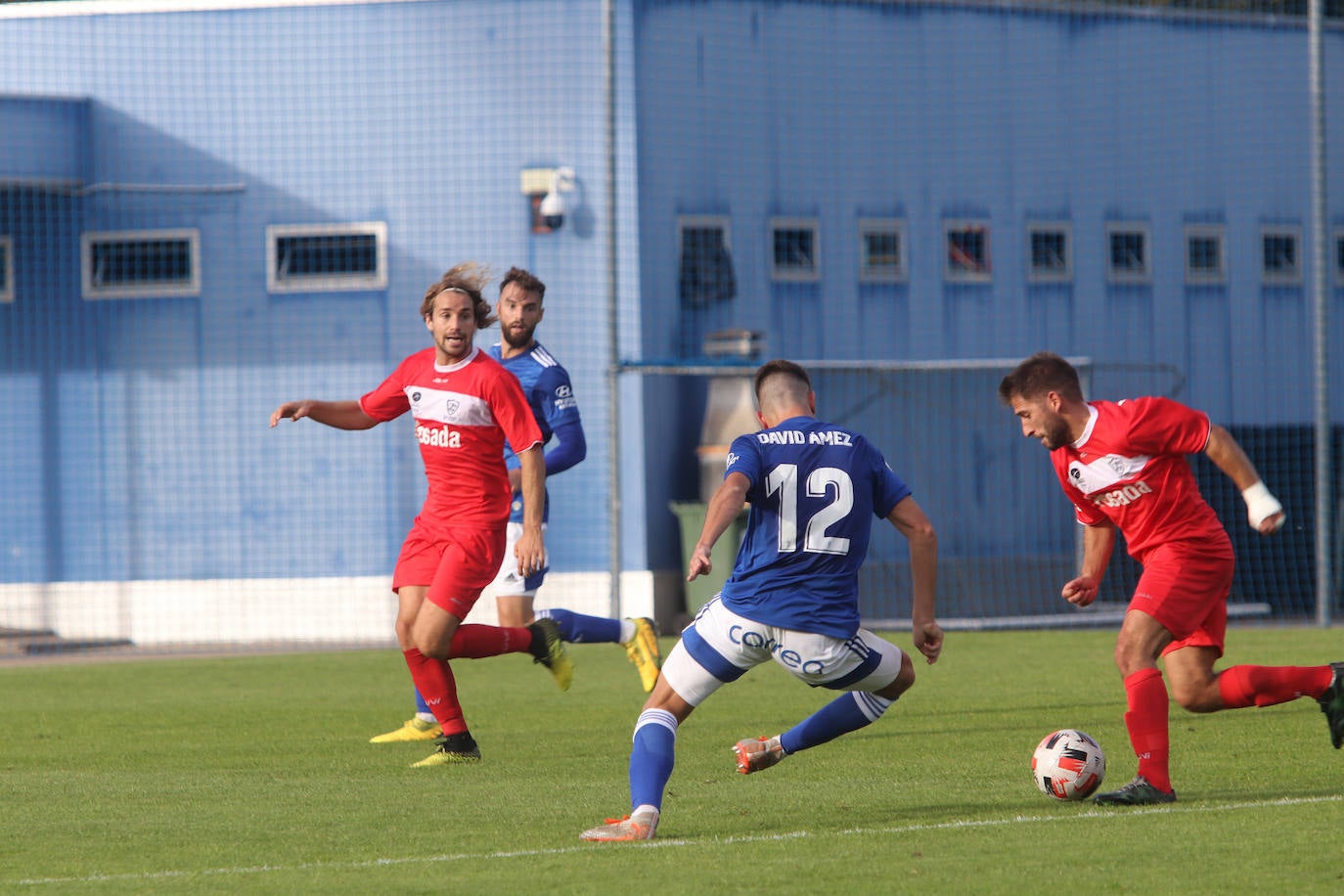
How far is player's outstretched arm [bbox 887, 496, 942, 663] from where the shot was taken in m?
6.08

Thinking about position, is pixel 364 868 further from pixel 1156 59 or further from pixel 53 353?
pixel 1156 59

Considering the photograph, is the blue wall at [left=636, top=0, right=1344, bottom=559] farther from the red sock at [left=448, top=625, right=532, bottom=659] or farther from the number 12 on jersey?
the number 12 on jersey

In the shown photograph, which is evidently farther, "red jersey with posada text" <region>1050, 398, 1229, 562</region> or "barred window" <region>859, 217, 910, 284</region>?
"barred window" <region>859, 217, 910, 284</region>

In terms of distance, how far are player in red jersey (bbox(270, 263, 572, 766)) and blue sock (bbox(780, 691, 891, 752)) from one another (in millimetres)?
1820

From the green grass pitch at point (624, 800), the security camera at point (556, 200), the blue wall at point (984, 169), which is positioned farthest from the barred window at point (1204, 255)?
the green grass pitch at point (624, 800)

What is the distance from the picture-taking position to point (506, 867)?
5.35 meters

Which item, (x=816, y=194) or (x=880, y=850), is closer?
(x=880, y=850)

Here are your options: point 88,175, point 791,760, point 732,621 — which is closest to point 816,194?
point 88,175

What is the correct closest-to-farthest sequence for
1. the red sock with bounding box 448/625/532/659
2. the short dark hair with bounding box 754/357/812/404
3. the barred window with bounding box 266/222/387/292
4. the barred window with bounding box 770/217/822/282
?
the short dark hair with bounding box 754/357/812/404
the red sock with bounding box 448/625/532/659
the barred window with bounding box 266/222/387/292
the barred window with bounding box 770/217/822/282

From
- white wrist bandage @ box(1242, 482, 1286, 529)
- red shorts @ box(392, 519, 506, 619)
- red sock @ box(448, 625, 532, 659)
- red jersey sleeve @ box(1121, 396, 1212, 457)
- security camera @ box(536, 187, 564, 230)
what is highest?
security camera @ box(536, 187, 564, 230)

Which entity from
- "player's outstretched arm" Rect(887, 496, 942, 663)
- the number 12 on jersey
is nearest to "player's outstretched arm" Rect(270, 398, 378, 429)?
the number 12 on jersey

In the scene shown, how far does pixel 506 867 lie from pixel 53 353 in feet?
47.1

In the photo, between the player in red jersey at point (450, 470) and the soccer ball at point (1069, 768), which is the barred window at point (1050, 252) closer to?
the player in red jersey at point (450, 470)

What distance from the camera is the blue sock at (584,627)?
32.8 feet
